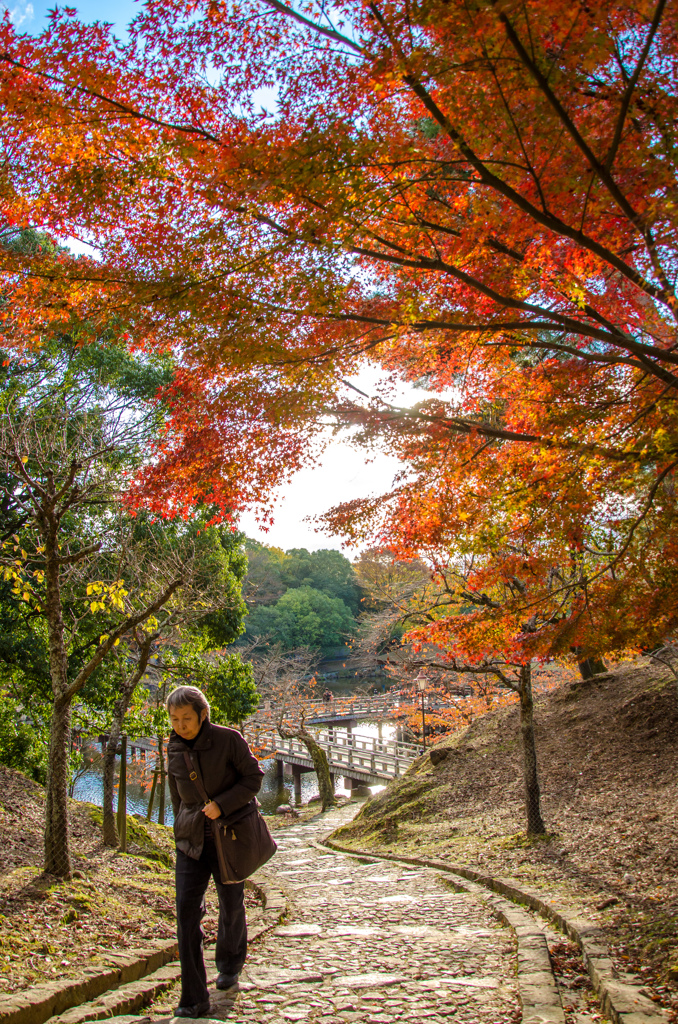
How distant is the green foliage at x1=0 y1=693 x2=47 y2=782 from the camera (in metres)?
11.0

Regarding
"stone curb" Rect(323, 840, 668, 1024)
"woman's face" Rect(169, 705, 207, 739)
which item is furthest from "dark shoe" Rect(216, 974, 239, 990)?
"stone curb" Rect(323, 840, 668, 1024)

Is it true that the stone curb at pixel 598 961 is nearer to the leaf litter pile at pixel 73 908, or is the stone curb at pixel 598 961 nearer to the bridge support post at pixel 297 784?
the leaf litter pile at pixel 73 908

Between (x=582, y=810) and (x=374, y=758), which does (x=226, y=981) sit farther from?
(x=374, y=758)

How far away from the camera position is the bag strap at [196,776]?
306 centimetres

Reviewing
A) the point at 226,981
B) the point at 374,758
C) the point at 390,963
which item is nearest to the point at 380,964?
the point at 390,963

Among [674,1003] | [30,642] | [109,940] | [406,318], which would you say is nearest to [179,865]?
[109,940]

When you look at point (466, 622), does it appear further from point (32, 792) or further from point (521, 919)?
point (32, 792)

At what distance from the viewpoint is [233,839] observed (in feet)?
10.1

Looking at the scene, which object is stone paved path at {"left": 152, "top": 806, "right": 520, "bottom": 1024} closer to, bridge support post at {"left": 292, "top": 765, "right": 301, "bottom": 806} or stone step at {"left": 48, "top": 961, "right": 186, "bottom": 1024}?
stone step at {"left": 48, "top": 961, "right": 186, "bottom": 1024}

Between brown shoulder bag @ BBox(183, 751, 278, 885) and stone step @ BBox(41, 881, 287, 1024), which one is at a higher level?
brown shoulder bag @ BBox(183, 751, 278, 885)

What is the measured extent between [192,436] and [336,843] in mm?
8669

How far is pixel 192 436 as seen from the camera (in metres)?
5.36

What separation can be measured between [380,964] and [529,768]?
16.8ft

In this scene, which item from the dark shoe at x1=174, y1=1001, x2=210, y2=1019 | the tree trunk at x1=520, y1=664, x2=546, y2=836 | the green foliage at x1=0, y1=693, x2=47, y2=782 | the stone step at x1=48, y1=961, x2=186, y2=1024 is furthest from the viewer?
the green foliage at x1=0, y1=693, x2=47, y2=782
